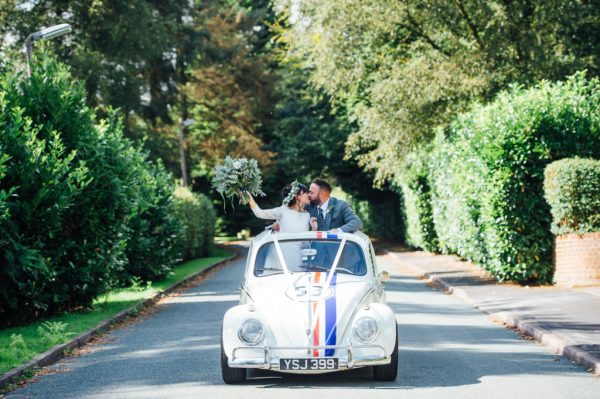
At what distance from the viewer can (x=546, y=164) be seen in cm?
1977

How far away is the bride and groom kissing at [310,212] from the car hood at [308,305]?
1.18m

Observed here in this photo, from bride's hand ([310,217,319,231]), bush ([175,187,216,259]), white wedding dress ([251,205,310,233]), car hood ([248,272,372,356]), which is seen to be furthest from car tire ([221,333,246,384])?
bush ([175,187,216,259])

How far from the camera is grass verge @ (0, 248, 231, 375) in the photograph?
1169 centimetres

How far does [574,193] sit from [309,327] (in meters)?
11.0

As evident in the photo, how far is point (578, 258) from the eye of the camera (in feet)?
61.4

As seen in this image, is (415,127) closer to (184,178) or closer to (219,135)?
(184,178)

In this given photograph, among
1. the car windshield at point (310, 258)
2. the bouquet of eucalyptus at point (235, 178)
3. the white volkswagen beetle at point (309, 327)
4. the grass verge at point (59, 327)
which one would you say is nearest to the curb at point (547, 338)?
the white volkswagen beetle at point (309, 327)

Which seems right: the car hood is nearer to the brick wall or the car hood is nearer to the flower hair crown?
the flower hair crown

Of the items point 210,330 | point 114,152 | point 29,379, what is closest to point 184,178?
point 114,152

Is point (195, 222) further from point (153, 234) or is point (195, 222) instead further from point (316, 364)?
point (316, 364)

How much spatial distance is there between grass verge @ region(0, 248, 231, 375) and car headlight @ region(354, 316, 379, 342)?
4.26m

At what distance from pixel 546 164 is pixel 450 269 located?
873 centimetres

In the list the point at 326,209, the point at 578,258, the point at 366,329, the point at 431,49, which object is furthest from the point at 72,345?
the point at 431,49

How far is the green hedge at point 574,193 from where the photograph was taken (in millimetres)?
18406
